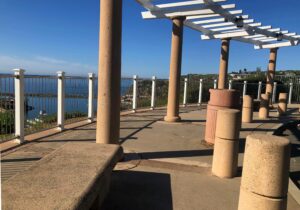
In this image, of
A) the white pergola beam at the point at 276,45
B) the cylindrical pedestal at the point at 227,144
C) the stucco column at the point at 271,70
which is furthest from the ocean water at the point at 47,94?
the white pergola beam at the point at 276,45

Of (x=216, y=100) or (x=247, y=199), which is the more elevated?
(x=216, y=100)

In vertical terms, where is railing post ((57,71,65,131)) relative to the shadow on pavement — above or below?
above

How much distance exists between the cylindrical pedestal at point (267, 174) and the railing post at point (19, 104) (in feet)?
16.7

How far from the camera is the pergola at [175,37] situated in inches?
218

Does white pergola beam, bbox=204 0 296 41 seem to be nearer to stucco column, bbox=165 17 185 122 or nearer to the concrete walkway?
stucco column, bbox=165 17 185 122

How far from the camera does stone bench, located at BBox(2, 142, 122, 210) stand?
2.49 m

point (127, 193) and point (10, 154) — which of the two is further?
point (10, 154)

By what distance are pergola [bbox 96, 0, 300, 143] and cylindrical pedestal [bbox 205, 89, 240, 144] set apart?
2632 mm

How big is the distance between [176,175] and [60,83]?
4.51 m

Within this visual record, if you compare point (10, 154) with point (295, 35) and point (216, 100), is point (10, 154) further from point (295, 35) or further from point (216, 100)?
point (295, 35)

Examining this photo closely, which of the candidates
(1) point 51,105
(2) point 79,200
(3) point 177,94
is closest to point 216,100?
(3) point 177,94

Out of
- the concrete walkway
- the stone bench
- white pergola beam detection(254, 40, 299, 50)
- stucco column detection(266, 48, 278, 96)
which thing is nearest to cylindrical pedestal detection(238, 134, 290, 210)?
the concrete walkway

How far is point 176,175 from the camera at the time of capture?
530 cm

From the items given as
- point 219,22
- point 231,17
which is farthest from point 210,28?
point 231,17
